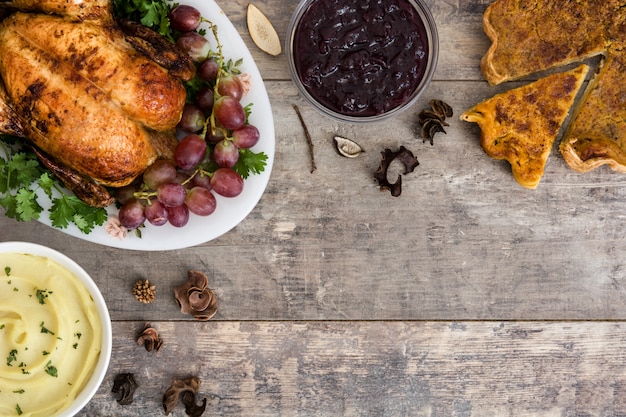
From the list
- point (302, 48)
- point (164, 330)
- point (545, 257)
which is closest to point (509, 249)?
point (545, 257)

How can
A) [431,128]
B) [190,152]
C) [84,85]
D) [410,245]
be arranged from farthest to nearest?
[410,245] → [431,128] → [190,152] → [84,85]

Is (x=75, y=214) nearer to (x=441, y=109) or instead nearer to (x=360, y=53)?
(x=360, y=53)

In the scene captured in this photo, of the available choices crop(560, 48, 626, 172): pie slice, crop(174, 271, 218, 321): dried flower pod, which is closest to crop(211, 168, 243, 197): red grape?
crop(174, 271, 218, 321): dried flower pod

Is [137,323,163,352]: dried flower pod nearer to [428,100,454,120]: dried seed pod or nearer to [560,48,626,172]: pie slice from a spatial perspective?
[428,100,454,120]: dried seed pod

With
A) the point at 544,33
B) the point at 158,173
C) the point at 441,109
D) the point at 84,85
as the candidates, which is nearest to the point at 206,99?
the point at 158,173

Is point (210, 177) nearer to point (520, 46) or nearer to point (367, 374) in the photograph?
point (367, 374)

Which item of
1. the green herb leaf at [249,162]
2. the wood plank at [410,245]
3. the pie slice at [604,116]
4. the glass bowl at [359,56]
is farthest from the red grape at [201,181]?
the pie slice at [604,116]

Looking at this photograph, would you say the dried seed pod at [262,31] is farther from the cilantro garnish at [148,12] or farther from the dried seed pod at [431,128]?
the dried seed pod at [431,128]
